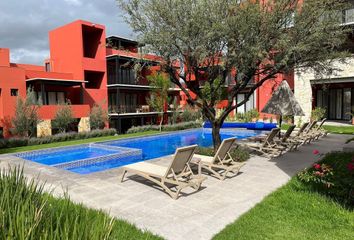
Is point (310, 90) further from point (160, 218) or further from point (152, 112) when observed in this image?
point (160, 218)

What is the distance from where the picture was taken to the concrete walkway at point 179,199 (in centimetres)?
466

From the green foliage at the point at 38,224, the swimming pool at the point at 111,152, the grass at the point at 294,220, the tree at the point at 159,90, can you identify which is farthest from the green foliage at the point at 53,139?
the grass at the point at 294,220

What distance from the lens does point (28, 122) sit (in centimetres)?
1783

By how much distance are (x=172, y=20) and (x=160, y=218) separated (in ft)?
21.5

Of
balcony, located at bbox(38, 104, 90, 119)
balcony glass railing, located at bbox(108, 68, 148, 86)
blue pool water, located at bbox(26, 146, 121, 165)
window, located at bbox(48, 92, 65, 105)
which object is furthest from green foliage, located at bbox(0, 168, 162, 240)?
balcony glass railing, located at bbox(108, 68, 148, 86)

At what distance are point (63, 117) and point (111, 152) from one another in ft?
22.8

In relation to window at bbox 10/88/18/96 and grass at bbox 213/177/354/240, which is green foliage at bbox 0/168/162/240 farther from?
window at bbox 10/88/18/96

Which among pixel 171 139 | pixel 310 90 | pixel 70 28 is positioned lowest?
pixel 171 139

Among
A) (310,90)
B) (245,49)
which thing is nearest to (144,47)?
(245,49)

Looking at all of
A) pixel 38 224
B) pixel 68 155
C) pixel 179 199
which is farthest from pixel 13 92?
pixel 38 224

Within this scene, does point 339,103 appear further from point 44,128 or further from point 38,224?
point 38,224

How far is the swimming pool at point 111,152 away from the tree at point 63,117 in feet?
15.1

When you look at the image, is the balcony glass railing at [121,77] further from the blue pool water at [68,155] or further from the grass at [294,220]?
the grass at [294,220]

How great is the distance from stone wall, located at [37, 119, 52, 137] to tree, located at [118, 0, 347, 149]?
1393 centimetres
